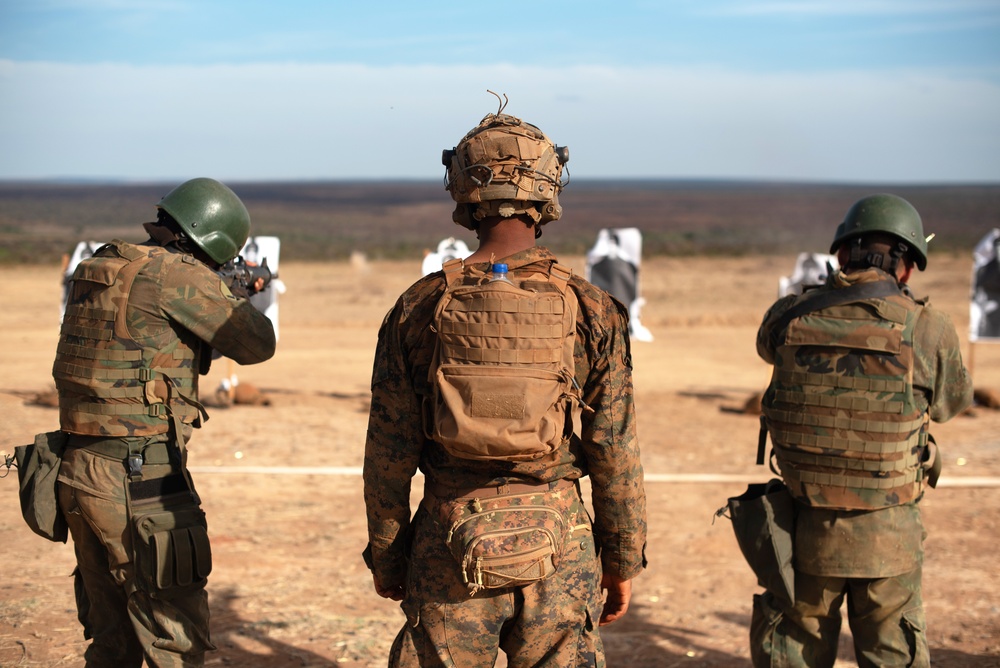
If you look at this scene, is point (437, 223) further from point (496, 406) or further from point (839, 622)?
point (496, 406)

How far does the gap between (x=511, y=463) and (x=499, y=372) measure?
311mm

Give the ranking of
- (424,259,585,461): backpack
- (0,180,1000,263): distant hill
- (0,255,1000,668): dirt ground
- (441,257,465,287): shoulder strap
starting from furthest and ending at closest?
(0,180,1000,263): distant hill
(0,255,1000,668): dirt ground
(441,257,465,287): shoulder strap
(424,259,585,461): backpack

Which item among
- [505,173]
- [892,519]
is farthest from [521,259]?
[892,519]

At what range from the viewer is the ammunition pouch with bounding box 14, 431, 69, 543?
4059mm

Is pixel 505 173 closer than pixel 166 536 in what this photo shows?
Yes

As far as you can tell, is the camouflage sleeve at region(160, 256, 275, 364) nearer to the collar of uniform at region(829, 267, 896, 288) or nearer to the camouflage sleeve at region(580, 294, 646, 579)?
the camouflage sleeve at region(580, 294, 646, 579)

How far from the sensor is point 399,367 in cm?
305

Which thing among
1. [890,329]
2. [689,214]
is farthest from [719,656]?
[689,214]

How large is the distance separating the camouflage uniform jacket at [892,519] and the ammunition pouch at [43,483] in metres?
2.95

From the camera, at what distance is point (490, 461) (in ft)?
9.74

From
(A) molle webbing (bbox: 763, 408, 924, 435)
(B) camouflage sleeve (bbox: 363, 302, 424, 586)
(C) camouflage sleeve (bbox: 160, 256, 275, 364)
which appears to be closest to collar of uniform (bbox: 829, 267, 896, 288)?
(A) molle webbing (bbox: 763, 408, 924, 435)

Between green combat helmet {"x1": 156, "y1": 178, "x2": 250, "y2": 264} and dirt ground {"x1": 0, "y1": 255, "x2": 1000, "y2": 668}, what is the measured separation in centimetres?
210

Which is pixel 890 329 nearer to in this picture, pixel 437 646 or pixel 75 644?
pixel 437 646

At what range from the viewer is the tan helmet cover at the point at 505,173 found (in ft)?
9.93
